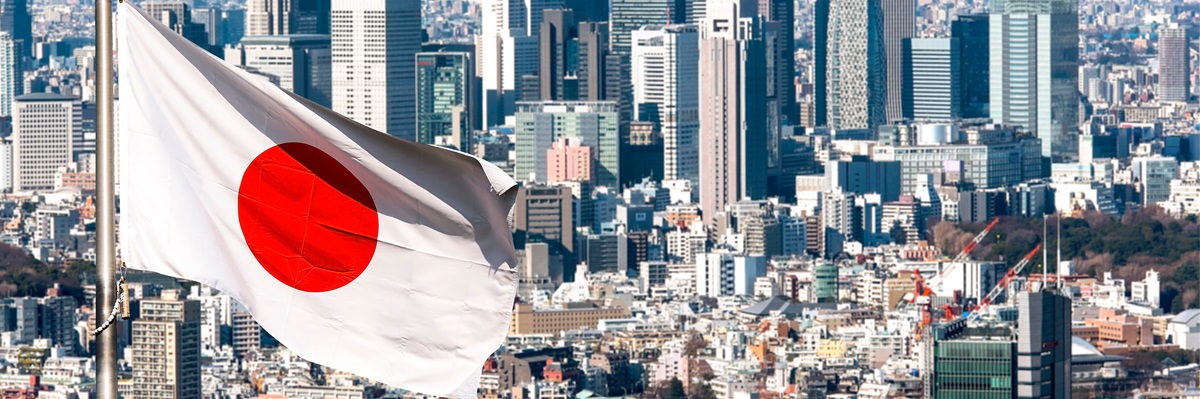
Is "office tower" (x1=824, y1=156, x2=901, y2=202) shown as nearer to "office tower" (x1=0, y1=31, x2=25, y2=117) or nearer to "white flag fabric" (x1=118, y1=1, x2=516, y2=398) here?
"office tower" (x1=0, y1=31, x2=25, y2=117)

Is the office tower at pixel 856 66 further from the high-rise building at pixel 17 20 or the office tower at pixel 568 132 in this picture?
the high-rise building at pixel 17 20

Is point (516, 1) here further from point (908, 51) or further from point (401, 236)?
point (401, 236)

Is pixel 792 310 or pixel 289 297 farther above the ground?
pixel 289 297

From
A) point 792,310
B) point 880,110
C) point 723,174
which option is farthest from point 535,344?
point 880,110

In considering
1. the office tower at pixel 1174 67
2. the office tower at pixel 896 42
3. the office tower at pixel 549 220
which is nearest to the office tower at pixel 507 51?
the office tower at pixel 896 42

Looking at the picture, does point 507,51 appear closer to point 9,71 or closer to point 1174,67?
point 9,71

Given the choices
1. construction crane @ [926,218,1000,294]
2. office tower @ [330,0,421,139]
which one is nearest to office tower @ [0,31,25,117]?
Answer: office tower @ [330,0,421,139]
